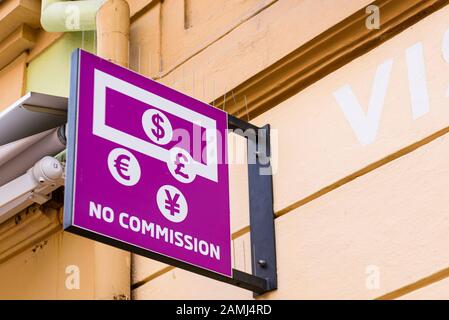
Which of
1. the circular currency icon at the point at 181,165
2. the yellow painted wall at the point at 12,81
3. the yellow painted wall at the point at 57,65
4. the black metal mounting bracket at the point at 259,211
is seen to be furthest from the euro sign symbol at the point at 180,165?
the yellow painted wall at the point at 12,81

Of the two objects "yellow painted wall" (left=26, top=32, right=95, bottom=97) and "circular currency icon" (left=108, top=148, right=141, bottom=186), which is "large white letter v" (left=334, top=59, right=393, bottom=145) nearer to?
"circular currency icon" (left=108, top=148, right=141, bottom=186)

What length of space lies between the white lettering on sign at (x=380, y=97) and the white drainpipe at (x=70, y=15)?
220 centimetres

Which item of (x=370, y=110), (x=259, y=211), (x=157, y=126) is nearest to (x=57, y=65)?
(x=259, y=211)

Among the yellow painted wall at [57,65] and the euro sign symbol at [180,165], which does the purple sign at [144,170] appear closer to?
the euro sign symbol at [180,165]

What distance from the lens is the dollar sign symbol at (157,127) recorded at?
4980mm

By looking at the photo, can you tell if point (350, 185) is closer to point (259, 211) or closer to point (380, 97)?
point (380, 97)

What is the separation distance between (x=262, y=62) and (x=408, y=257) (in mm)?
1543

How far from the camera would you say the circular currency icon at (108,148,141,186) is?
15.5 feet

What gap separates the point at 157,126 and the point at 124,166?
324 millimetres

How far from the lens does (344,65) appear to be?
5594mm

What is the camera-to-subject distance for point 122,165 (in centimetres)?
476

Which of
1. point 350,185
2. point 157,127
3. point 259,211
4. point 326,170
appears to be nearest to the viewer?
point 157,127
